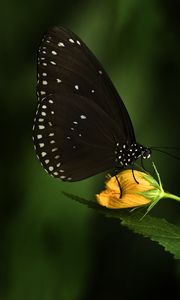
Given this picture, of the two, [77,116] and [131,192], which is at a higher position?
[77,116]

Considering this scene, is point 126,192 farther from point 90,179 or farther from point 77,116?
point 90,179

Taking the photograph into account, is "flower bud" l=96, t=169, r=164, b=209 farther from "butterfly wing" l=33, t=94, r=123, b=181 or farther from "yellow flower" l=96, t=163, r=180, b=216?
"butterfly wing" l=33, t=94, r=123, b=181

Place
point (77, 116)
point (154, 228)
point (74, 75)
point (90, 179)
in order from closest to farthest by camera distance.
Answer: point (154, 228) → point (74, 75) → point (77, 116) → point (90, 179)

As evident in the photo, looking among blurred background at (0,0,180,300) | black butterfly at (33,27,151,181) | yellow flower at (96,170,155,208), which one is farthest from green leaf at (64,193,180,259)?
blurred background at (0,0,180,300)

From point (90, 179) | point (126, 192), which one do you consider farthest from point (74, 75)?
point (90, 179)

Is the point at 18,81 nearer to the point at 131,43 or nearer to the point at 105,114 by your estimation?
the point at 131,43

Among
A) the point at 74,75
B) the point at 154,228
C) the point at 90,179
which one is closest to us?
the point at 154,228
